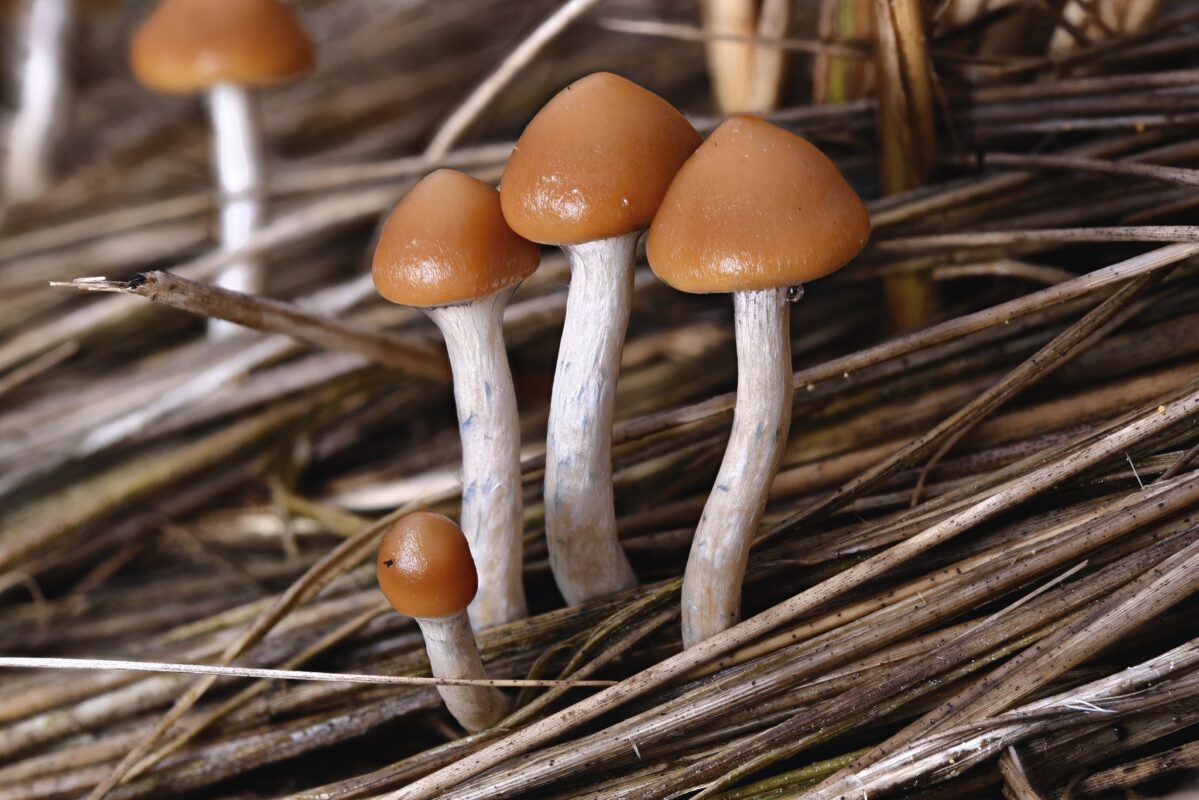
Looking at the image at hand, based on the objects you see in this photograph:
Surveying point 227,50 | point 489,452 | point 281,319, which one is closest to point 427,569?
point 489,452

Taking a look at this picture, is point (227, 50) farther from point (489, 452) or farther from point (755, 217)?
point (755, 217)

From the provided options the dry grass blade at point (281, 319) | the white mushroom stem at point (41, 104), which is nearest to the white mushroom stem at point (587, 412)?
the dry grass blade at point (281, 319)

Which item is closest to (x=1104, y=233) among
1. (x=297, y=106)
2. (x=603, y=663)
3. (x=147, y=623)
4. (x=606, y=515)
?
(x=606, y=515)

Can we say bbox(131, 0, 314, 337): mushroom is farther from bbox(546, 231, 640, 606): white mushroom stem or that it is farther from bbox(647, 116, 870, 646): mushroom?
bbox(647, 116, 870, 646): mushroom

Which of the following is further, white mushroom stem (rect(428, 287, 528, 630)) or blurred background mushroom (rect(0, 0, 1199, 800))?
white mushroom stem (rect(428, 287, 528, 630))

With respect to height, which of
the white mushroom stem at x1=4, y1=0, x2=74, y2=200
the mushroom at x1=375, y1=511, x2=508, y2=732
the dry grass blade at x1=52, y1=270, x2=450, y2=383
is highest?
the white mushroom stem at x1=4, y1=0, x2=74, y2=200

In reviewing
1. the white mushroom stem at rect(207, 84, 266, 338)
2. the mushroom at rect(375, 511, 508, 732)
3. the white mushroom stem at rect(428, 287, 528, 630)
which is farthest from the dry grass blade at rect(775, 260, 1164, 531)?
the white mushroom stem at rect(207, 84, 266, 338)

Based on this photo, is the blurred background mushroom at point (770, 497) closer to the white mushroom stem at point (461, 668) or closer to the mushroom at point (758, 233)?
the white mushroom stem at point (461, 668)
